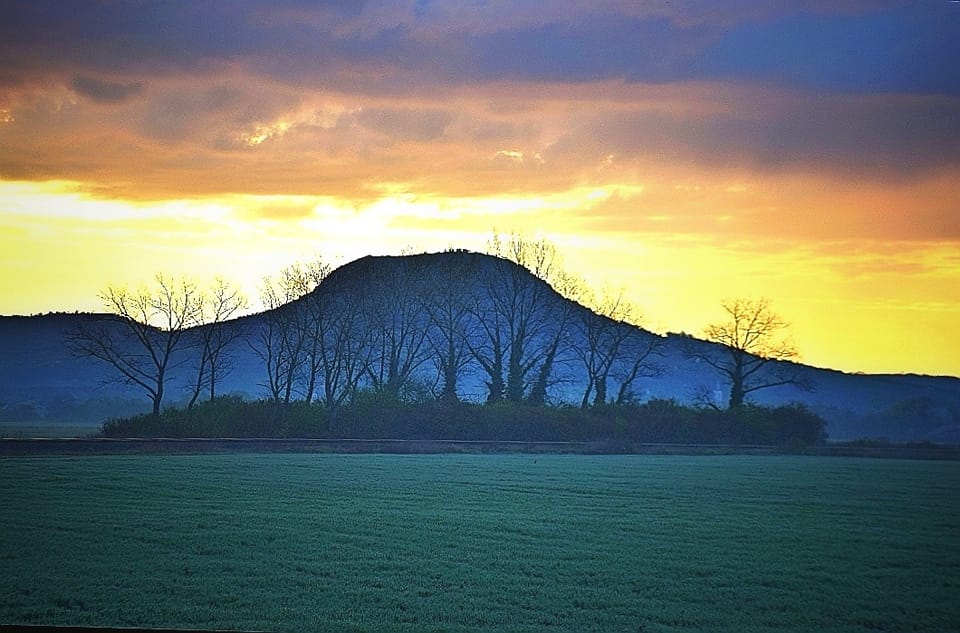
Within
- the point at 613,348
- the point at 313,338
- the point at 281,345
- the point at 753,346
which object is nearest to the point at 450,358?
the point at 313,338

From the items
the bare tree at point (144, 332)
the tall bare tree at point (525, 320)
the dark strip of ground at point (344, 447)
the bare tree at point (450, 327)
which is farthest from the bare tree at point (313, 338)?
the tall bare tree at point (525, 320)

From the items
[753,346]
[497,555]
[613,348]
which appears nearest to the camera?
[497,555]

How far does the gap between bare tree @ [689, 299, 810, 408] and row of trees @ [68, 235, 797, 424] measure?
3873 mm

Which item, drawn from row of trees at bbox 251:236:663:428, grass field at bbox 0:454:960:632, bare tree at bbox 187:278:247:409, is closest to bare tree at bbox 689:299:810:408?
grass field at bbox 0:454:960:632

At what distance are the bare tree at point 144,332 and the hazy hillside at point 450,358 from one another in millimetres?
361

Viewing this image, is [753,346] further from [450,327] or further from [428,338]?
[428,338]

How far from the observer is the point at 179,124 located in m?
9.13

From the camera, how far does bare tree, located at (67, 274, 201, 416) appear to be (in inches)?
634

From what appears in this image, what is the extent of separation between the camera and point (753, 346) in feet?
27.2

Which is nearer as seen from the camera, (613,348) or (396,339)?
(613,348)

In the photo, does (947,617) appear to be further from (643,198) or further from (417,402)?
(417,402)

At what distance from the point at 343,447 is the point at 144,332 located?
5.20 m

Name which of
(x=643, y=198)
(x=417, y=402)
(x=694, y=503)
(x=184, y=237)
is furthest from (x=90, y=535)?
(x=417, y=402)

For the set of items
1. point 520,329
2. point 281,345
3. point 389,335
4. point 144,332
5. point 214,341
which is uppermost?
point 389,335
